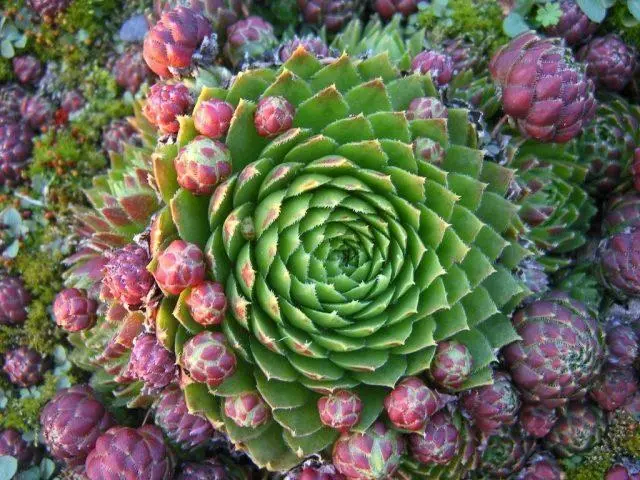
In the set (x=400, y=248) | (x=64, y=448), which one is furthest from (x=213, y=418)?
(x=400, y=248)

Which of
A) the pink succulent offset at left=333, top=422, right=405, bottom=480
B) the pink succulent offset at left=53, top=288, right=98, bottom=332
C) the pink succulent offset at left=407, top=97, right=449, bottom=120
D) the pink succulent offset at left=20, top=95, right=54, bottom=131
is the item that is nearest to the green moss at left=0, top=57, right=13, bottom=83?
the pink succulent offset at left=20, top=95, right=54, bottom=131

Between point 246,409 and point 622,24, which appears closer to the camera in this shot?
point 246,409

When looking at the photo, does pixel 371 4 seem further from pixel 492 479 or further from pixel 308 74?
pixel 492 479

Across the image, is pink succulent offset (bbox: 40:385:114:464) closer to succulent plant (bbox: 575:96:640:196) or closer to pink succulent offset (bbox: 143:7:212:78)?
pink succulent offset (bbox: 143:7:212:78)

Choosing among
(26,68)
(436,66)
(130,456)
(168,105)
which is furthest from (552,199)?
(26,68)

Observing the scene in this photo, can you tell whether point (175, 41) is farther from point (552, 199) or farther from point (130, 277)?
point (552, 199)

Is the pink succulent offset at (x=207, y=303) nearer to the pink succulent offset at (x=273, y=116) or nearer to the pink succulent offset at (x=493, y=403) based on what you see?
the pink succulent offset at (x=273, y=116)

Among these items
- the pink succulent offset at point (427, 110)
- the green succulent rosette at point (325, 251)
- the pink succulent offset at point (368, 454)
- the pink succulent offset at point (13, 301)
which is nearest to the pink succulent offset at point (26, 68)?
the pink succulent offset at point (13, 301)
